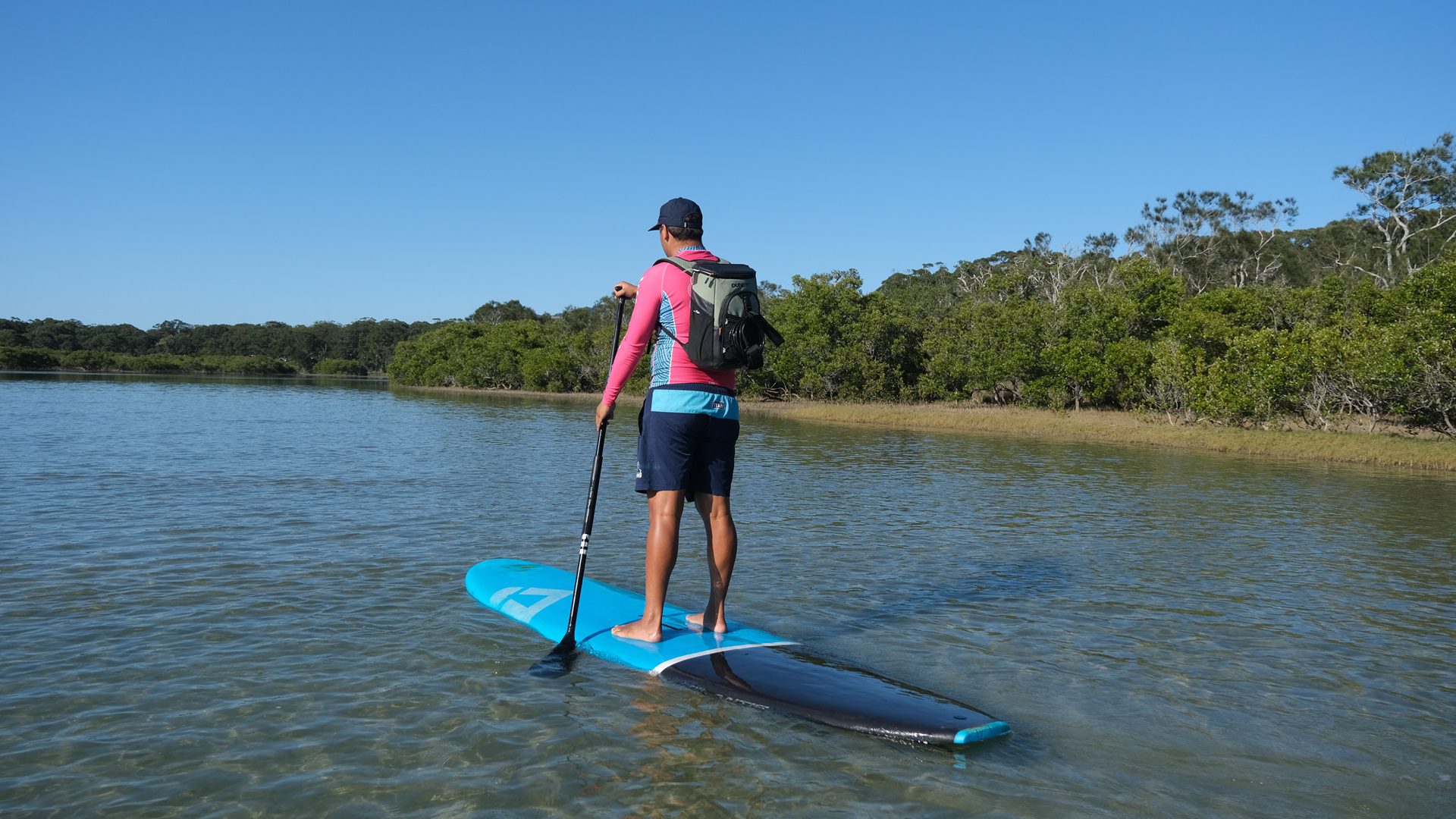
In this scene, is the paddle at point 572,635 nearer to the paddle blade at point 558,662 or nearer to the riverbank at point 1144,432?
the paddle blade at point 558,662

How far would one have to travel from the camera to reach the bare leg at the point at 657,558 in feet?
17.5

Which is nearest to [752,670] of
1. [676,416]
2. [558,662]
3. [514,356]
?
[558,662]

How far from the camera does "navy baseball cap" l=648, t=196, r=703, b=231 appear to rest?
547 centimetres

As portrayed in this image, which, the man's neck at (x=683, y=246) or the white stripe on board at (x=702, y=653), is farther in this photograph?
the man's neck at (x=683, y=246)

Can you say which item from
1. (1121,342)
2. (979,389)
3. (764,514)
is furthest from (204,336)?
(764,514)

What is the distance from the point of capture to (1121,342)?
44.3 metres

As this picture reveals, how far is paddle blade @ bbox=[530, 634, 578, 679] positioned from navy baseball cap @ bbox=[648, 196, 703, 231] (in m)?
2.64

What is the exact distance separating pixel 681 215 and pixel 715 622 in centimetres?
256

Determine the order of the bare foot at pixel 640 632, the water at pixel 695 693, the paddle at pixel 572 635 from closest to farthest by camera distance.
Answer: the water at pixel 695 693 → the paddle at pixel 572 635 → the bare foot at pixel 640 632

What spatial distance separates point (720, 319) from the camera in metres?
5.14

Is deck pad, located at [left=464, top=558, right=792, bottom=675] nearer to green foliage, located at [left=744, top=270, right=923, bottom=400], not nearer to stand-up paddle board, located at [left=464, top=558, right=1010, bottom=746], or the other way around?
stand-up paddle board, located at [left=464, top=558, right=1010, bottom=746]

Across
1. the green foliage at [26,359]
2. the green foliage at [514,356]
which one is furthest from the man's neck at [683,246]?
the green foliage at [26,359]

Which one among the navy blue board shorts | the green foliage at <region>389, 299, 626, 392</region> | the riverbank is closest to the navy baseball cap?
the navy blue board shorts

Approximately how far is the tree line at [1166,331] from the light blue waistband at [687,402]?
2943 centimetres
